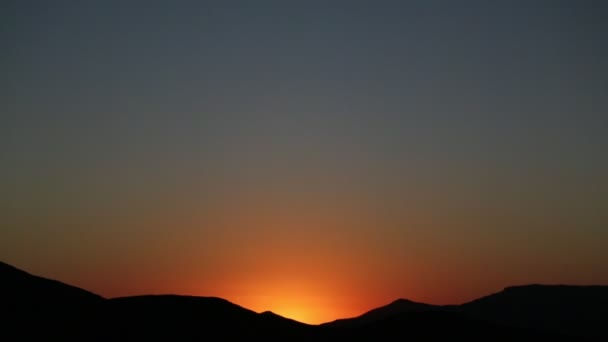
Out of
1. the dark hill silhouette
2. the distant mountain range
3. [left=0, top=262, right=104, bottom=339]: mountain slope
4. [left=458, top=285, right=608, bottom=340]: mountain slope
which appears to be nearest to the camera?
[left=0, top=262, right=104, bottom=339]: mountain slope

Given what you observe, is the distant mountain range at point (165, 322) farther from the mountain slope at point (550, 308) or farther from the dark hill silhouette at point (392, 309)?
the dark hill silhouette at point (392, 309)

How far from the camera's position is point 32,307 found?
35219 mm

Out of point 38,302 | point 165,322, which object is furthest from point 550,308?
point 38,302

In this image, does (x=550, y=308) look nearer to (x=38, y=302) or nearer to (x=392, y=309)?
(x=392, y=309)

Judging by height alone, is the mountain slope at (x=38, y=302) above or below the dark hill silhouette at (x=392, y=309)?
below

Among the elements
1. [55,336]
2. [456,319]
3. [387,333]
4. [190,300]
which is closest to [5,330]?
[55,336]

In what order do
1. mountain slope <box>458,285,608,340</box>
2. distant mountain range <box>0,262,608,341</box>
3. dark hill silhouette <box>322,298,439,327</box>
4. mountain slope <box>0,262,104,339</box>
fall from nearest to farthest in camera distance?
1. mountain slope <box>0,262,104,339</box>
2. distant mountain range <box>0,262,608,341</box>
3. mountain slope <box>458,285,608,340</box>
4. dark hill silhouette <box>322,298,439,327</box>

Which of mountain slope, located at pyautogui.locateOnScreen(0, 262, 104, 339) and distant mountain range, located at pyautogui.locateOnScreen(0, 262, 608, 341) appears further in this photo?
distant mountain range, located at pyautogui.locateOnScreen(0, 262, 608, 341)

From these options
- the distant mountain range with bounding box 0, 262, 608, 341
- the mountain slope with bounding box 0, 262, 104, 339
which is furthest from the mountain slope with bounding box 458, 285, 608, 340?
the mountain slope with bounding box 0, 262, 104, 339

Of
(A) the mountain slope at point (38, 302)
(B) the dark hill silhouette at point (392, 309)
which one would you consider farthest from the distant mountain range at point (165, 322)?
(B) the dark hill silhouette at point (392, 309)

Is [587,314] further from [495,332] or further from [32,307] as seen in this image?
[32,307]

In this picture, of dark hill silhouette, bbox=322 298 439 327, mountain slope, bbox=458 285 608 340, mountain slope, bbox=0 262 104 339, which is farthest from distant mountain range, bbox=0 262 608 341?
dark hill silhouette, bbox=322 298 439 327

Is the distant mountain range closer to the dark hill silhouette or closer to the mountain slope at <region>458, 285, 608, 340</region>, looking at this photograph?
the mountain slope at <region>458, 285, 608, 340</region>

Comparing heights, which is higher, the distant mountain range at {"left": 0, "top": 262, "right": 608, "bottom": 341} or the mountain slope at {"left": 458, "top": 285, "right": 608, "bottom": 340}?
the mountain slope at {"left": 458, "top": 285, "right": 608, "bottom": 340}
